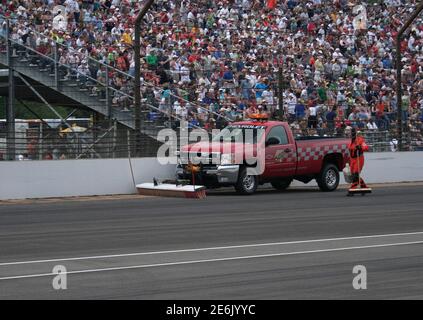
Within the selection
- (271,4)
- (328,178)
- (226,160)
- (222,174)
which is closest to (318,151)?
(328,178)

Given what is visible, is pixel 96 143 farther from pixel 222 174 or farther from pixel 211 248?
pixel 211 248

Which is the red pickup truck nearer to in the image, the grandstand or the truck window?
the truck window

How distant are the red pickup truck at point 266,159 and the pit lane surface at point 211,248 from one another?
1.84 m

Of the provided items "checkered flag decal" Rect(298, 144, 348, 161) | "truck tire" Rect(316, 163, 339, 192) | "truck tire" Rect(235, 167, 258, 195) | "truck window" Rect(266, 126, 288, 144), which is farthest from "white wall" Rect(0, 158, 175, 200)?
"truck tire" Rect(316, 163, 339, 192)

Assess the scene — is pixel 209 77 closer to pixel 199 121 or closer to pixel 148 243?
pixel 199 121

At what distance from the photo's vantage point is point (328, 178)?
89.8ft

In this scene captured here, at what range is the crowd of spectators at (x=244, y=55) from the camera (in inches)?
1187

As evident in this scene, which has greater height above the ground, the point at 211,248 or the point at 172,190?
the point at 172,190

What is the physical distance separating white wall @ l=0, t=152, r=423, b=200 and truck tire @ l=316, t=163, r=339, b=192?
12.8 ft

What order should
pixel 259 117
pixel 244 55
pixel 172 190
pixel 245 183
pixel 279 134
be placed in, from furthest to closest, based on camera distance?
1. pixel 244 55
2. pixel 259 117
3. pixel 279 134
4. pixel 245 183
5. pixel 172 190

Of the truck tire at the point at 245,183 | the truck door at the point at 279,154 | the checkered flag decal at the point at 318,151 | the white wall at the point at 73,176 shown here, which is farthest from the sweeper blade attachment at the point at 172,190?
the checkered flag decal at the point at 318,151

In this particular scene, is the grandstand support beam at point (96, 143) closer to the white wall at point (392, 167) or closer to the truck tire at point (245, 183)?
the truck tire at point (245, 183)

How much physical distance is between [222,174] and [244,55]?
34.9 ft
